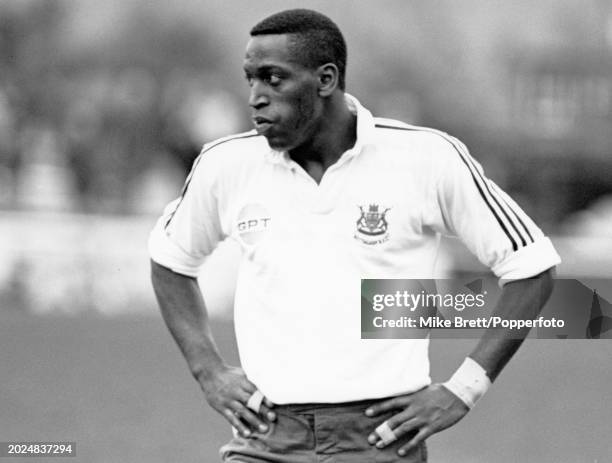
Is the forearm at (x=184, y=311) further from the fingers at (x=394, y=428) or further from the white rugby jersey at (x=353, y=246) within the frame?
the fingers at (x=394, y=428)

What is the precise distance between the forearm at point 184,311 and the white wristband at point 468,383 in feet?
2.36

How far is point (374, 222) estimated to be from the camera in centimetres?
329

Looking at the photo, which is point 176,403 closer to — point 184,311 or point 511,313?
point 184,311

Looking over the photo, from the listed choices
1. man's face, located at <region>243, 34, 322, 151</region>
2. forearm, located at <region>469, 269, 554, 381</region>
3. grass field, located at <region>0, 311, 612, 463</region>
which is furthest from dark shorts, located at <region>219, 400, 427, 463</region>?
grass field, located at <region>0, 311, 612, 463</region>

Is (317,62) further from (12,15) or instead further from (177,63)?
(12,15)

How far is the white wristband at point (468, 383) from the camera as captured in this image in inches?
131

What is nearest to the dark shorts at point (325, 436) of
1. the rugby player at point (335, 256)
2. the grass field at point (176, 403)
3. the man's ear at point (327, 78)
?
the rugby player at point (335, 256)

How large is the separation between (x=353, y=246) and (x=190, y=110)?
10.6 meters

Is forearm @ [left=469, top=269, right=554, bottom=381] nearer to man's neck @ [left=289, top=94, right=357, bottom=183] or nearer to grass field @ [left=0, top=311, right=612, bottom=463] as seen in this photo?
man's neck @ [left=289, top=94, right=357, bottom=183]

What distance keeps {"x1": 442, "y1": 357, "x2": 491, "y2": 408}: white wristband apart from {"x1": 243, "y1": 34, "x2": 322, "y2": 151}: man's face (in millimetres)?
751

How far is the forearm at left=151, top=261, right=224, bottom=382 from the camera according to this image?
11.9 feet

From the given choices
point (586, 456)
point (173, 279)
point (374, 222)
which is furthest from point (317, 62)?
point (586, 456)

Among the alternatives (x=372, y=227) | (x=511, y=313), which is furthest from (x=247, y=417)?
(x=511, y=313)

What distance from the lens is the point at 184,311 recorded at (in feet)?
12.1
